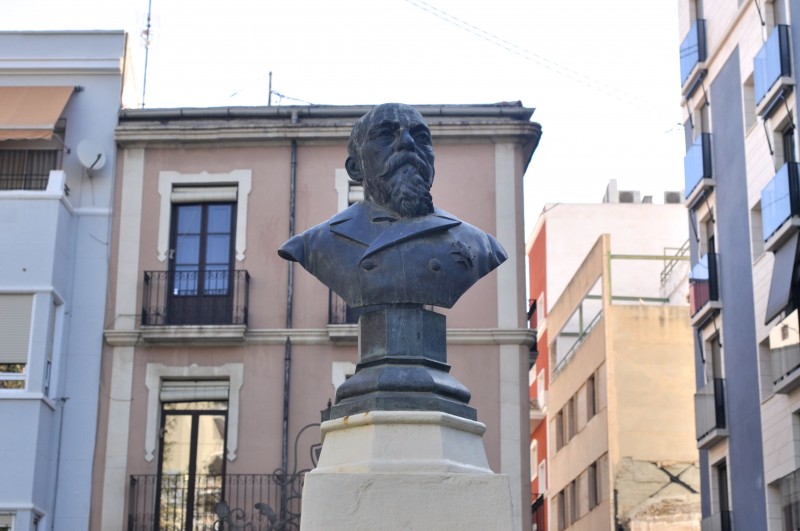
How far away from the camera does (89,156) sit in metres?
23.8

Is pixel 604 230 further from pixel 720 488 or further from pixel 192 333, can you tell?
pixel 192 333

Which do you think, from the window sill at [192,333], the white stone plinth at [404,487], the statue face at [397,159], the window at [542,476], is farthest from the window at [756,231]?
the white stone plinth at [404,487]

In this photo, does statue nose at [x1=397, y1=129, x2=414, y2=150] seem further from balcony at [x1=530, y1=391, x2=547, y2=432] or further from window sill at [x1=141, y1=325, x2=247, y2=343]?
balcony at [x1=530, y1=391, x2=547, y2=432]

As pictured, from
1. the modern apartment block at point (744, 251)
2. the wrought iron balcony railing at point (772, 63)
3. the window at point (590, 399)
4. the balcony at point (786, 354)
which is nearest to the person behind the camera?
the balcony at point (786, 354)

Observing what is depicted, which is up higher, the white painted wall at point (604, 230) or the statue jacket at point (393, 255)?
the white painted wall at point (604, 230)

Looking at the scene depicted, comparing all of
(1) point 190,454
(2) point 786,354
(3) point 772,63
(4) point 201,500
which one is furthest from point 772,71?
(4) point 201,500

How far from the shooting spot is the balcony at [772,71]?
26.1 meters

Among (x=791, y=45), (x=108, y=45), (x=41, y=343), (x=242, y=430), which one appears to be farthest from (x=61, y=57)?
(x=791, y=45)

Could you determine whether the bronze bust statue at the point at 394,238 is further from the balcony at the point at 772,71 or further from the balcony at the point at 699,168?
the balcony at the point at 699,168

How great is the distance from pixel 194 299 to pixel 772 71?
11378 millimetres

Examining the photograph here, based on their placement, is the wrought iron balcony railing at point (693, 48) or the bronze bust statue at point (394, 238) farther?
the wrought iron balcony railing at point (693, 48)

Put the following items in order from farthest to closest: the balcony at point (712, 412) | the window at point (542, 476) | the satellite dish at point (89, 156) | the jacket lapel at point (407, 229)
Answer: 1. the window at point (542, 476)
2. the balcony at point (712, 412)
3. the satellite dish at point (89, 156)
4. the jacket lapel at point (407, 229)

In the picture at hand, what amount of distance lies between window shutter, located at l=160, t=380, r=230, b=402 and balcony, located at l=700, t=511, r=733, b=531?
38.7 ft

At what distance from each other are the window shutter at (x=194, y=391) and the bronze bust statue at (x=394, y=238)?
14184mm
